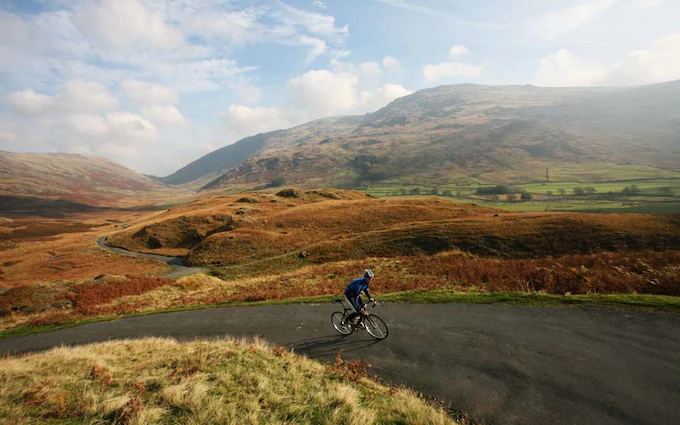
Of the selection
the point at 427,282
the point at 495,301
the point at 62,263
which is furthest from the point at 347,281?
the point at 62,263

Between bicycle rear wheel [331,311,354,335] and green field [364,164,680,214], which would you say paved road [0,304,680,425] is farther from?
green field [364,164,680,214]

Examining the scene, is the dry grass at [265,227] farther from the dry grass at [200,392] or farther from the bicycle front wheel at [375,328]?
the dry grass at [200,392]

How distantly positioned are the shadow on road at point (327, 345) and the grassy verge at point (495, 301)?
643 cm

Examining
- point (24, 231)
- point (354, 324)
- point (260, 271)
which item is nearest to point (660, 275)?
point (354, 324)

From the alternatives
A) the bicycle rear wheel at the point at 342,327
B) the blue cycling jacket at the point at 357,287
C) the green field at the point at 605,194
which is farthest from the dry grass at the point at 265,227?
the green field at the point at 605,194

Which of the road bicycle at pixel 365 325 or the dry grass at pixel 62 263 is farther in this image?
the dry grass at pixel 62 263

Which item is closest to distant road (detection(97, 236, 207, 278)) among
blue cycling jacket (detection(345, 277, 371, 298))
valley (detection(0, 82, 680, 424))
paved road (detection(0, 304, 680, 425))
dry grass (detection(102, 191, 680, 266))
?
valley (detection(0, 82, 680, 424))

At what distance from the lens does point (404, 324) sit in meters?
16.3

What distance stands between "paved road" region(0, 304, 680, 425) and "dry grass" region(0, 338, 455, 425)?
5.95 feet

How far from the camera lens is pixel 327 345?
48.9 ft

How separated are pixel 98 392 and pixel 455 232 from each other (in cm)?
4727

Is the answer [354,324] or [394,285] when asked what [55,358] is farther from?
[394,285]

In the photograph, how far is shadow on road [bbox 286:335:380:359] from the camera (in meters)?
14.1

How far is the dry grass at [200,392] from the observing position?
8.09 meters
